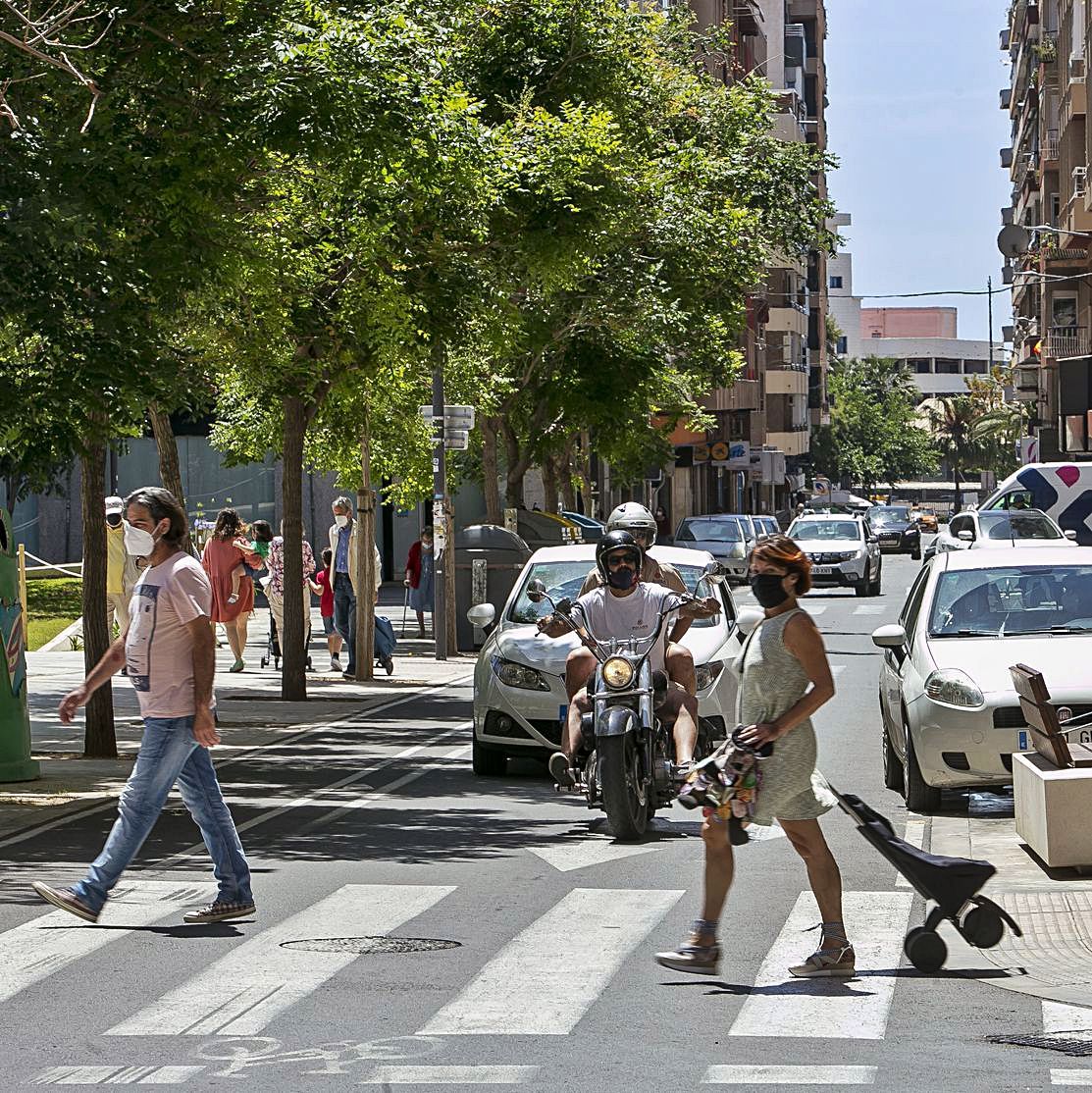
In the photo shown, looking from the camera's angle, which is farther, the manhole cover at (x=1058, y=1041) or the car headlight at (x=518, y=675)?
the car headlight at (x=518, y=675)

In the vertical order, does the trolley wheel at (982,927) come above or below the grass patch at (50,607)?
above

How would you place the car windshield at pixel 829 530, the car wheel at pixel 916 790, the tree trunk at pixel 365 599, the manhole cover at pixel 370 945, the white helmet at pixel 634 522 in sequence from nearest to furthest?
the manhole cover at pixel 370 945
the white helmet at pixel 634 522
the car wheel at pixel 916 790
the tree trunk at pixel 365 599
the car windshield at pixel 829 530

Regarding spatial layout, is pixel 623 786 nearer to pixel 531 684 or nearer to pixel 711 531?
pixel 531 684

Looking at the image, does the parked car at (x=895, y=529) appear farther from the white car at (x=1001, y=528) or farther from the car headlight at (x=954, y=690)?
the car headlight at (x=954, y=690)

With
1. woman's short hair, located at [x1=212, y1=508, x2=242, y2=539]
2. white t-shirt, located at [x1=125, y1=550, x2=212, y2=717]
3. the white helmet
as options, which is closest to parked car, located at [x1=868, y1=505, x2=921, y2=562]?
woman's short hair, located at [x1=212, y1=508, x2=242, y2=539]

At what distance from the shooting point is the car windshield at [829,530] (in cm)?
4700

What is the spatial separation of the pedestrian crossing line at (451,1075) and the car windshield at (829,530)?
1585 inches

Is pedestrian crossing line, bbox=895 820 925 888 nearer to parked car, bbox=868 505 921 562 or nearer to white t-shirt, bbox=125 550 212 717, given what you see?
white t-shirt, bbox=125 550 212 717

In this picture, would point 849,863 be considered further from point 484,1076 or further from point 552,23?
point 552,23

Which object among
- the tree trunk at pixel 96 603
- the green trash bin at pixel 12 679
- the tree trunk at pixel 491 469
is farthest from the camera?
the tree trunk at pixel 491 469

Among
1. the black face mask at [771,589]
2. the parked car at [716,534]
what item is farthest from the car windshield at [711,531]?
the black face mask at [771,589]

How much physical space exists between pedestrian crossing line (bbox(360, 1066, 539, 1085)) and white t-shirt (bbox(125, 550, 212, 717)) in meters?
2.99

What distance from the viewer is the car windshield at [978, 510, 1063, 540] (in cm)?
3309

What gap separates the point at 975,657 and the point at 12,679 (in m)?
6.26
